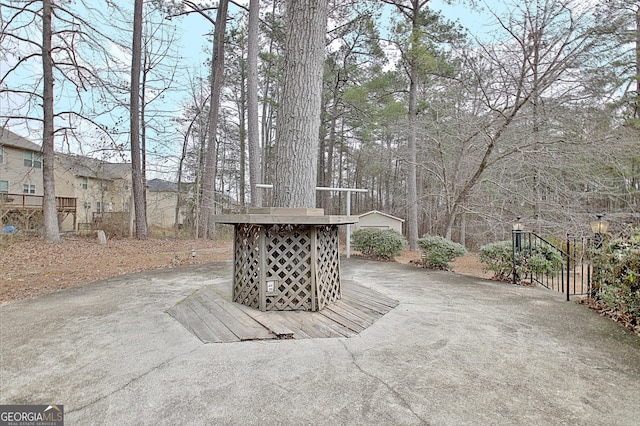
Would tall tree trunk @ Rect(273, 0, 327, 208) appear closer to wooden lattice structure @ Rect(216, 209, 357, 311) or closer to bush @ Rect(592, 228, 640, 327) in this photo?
wooden lattice structure @ Rect(216, 209, 357, 311)

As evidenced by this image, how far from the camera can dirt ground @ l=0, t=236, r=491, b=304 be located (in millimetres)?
4629

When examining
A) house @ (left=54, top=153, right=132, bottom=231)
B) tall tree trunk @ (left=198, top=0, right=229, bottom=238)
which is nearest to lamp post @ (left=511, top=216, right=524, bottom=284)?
tall tree trunk @ (left=198, top=0, right=229, bottom=238)

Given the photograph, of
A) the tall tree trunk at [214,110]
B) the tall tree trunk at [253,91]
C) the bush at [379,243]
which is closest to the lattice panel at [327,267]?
the bush at [379,243]

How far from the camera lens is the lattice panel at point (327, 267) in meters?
3.09

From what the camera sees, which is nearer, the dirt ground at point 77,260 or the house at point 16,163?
the dirt ground at point 77,260

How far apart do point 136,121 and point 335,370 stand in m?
11.0

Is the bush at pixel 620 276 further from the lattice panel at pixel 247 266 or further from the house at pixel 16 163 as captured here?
the house at pixel 16 163

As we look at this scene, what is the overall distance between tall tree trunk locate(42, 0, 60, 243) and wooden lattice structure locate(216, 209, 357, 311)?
849 centimetres

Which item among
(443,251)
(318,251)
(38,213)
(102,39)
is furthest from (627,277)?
(38,213)

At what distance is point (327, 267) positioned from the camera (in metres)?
3.26

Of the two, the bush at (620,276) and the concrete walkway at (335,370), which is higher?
the bush at (620,276)

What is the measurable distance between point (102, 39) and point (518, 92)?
10.4m

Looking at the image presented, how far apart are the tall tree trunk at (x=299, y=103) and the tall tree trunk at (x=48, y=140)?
8623 mm

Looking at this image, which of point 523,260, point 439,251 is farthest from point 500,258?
point 439,251
